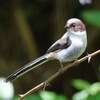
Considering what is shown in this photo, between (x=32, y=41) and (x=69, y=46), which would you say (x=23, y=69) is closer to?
(x=69, y=46)

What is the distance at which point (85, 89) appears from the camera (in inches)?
91.7

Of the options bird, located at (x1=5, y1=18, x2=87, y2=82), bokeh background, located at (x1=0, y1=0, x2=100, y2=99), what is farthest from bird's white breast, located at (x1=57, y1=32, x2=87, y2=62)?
bokeh background, located at (x1=0, y1=0, x2=100, y2=99)

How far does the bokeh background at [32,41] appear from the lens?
11.2ft

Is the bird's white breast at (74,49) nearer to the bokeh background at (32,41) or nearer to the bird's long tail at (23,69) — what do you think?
the bird's long tail at (23,69)

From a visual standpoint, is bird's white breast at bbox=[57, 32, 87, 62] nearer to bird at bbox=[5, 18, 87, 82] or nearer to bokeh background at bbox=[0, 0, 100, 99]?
bird at bbox=[5, 18, 87, 82]

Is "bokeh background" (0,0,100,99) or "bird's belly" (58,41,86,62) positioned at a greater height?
"bokeh background" (0,0,100,99)

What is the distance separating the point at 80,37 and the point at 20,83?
6.50ft

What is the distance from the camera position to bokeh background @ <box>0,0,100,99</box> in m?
3.42

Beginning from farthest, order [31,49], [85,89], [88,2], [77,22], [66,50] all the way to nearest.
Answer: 1. [31,49]
2. [88,2]
3. [85,89]
4. [66,50]
5. [77,22]

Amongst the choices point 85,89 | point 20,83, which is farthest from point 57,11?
point 85,89

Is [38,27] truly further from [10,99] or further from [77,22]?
[77,22]

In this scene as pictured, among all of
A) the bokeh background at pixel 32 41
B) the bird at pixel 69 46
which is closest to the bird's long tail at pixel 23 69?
the bird at pixel 69 46

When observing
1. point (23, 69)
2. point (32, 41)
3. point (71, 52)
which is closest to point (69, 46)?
point (71, 52)

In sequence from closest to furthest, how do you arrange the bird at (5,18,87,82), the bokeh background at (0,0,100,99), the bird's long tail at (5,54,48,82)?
the bird's long tail at (5,54,48,82)
the bird at (5,18,87,82)
the bokeh background at (0,0,100,99)
